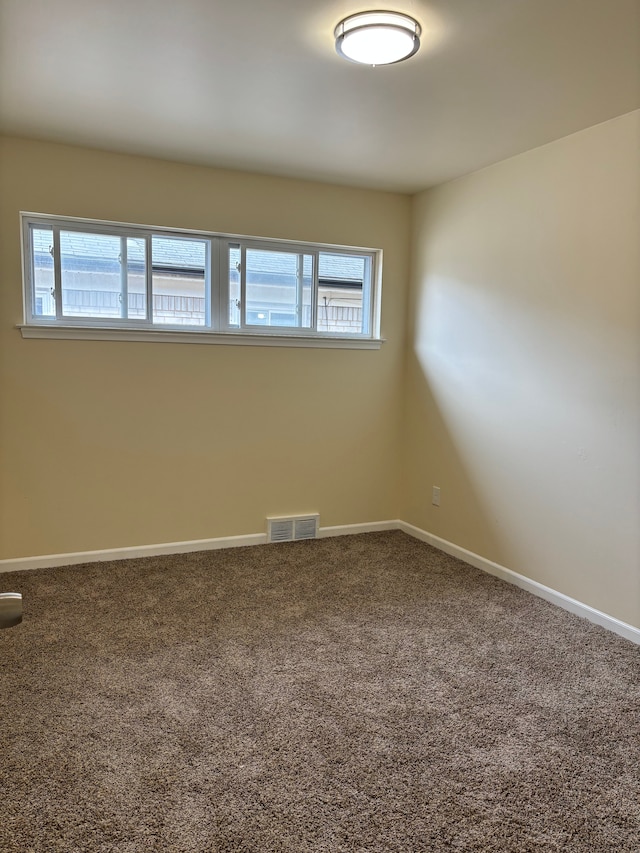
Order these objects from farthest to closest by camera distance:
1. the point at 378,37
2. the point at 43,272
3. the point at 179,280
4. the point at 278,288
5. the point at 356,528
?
the point at 356,528
the point at 278,288
the point at 179,280
the point at 43,272
the point at 378,37

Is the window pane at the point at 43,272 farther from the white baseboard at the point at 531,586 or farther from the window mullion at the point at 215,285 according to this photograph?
the white baseboard at the point at 531,586

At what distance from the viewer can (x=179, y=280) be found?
147 inches

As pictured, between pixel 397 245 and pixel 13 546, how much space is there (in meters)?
3.28

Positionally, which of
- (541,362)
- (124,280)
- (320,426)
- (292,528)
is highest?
(124,280)

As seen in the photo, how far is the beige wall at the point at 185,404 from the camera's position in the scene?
11.0 ft

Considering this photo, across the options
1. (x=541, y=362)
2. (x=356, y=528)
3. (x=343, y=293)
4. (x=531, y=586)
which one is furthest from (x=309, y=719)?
(x=343, y=293)

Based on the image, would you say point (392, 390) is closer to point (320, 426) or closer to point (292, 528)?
point (320, 426)

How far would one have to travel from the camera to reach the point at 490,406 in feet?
11.8

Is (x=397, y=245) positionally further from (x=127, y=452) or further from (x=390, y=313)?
(x=127, y=452)

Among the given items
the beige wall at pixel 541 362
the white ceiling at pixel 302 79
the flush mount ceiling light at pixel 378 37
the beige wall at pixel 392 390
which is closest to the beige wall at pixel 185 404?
the beige wall at pixel 392 390

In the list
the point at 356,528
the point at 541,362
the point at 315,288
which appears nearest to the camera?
the point at 541,362

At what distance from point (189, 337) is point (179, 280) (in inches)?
15.2

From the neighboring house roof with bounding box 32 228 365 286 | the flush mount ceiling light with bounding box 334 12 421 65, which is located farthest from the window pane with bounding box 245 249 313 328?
the flush mount ceiling light with bounding box 334 12 421 65

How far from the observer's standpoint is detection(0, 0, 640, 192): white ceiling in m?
1.94
